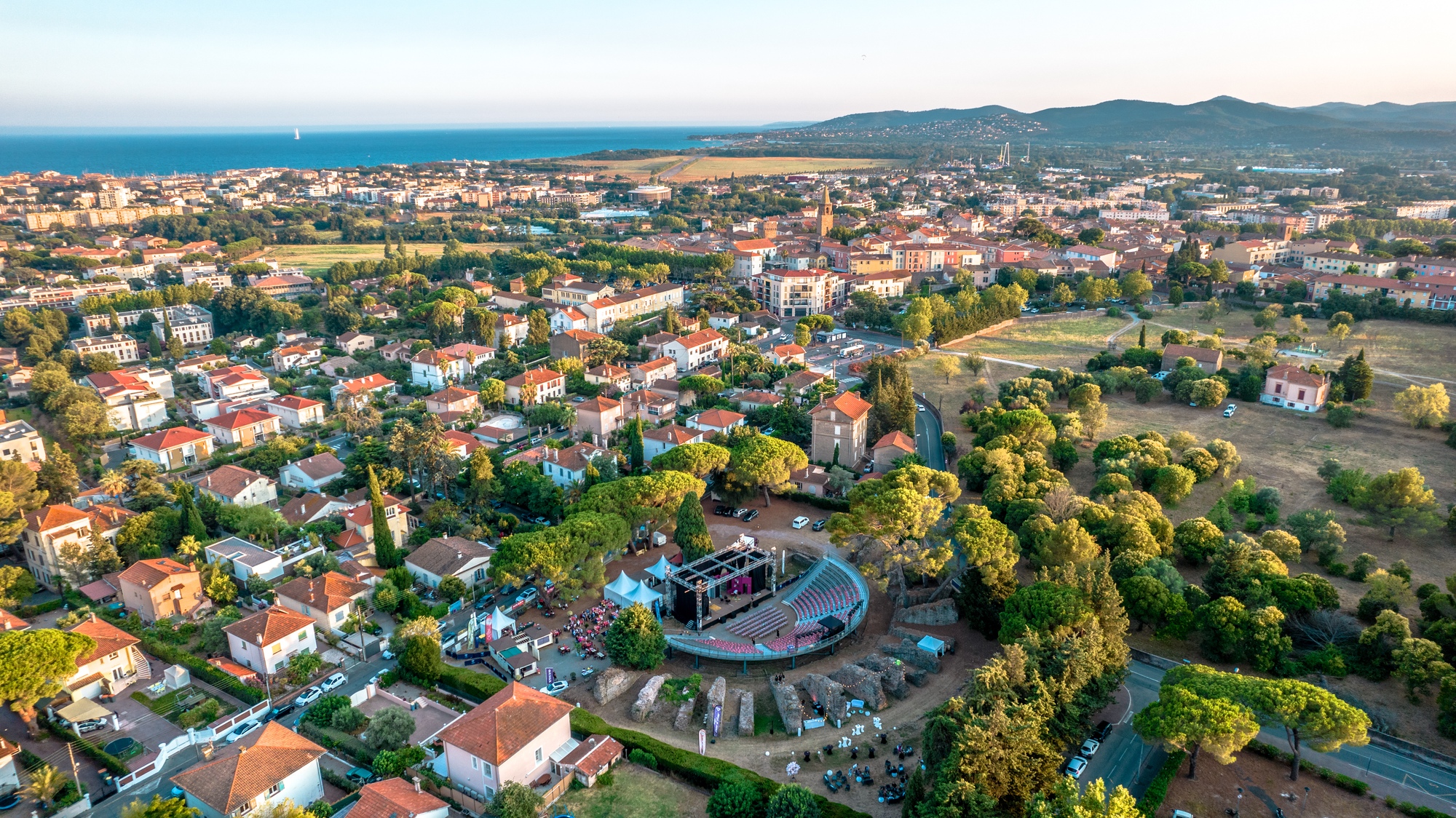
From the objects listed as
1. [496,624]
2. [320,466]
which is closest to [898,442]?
[496,624]

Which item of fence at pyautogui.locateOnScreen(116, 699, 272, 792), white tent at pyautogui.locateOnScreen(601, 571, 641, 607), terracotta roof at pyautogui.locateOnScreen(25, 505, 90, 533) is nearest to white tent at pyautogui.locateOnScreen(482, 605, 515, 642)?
white tent at pyautogui.locateOnScreen(601, 571, 641, 607)

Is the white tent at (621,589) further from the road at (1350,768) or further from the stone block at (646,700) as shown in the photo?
the road at (1350,768)

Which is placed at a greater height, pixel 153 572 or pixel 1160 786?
pixel 153 572

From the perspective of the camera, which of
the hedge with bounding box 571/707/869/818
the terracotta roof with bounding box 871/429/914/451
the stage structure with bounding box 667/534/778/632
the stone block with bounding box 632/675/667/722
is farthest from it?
the terracotta roof with bounding box 871/429/914/451

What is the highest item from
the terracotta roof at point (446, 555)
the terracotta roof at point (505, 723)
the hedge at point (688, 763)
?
the terracotta roof at point (505, 723)

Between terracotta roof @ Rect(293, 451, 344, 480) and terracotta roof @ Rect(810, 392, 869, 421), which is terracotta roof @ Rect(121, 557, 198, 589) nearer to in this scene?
terracotta roof @ Rect(293, 451, 344, 480)

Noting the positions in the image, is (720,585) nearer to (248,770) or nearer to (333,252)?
(248,770)

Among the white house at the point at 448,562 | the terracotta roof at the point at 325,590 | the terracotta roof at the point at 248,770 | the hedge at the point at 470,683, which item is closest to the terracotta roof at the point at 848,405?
the white house at the point at 448,562
